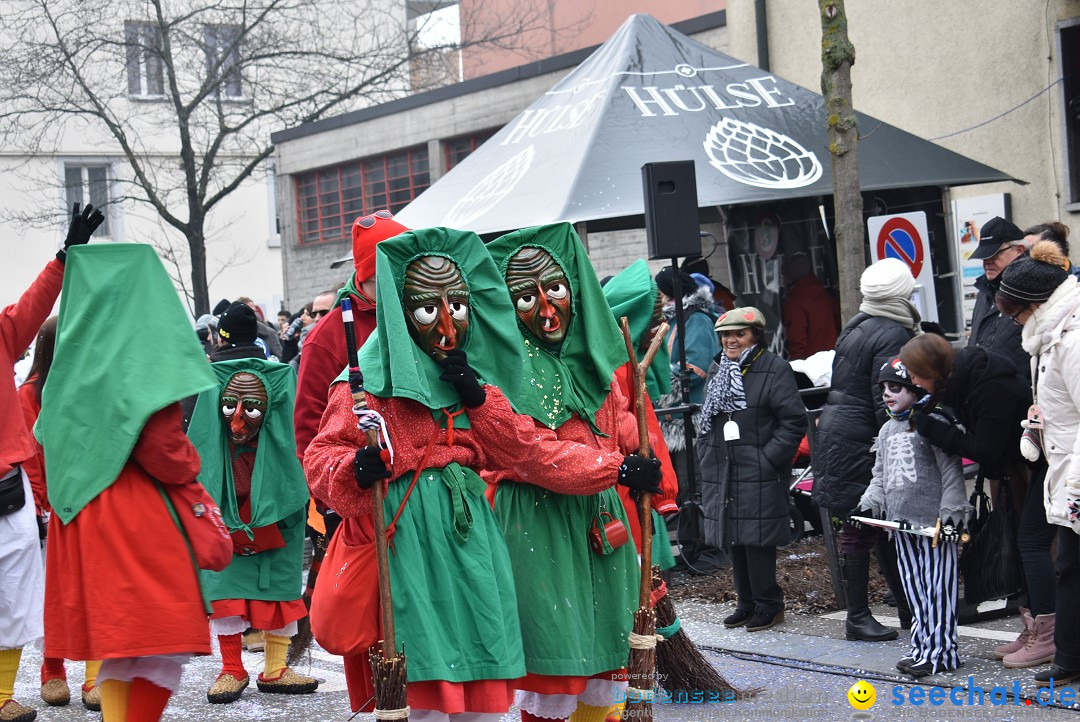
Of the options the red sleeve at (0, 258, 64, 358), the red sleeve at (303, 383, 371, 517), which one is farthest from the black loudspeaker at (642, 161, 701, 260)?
the red sleeve at (303, 383, 371, 517)

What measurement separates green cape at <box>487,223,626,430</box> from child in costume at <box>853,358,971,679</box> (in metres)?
2.14

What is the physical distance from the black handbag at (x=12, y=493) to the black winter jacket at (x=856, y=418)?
4.04 m

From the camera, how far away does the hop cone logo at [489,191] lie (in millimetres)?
12234

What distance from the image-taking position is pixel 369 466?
13.3 feet

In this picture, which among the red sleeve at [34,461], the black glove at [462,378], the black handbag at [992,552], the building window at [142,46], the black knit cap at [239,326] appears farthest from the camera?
the building window at [142,46]

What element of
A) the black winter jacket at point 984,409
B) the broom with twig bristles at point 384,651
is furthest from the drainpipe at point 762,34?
the broom with twig bristles at point 384,651

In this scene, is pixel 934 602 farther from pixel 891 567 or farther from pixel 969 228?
pixel 969 228

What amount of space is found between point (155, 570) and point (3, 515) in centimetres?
139

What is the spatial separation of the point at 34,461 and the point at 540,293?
321cm

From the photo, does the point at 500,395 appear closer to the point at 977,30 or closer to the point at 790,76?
the point at 977,30

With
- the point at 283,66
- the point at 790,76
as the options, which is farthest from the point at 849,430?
the point at 283,66

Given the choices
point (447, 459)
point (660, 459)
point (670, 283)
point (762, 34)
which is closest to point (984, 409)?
point (660, 459)

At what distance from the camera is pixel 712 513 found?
768 centimetres

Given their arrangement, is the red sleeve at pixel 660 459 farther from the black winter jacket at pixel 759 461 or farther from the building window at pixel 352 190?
the building window at pixel 352 190
